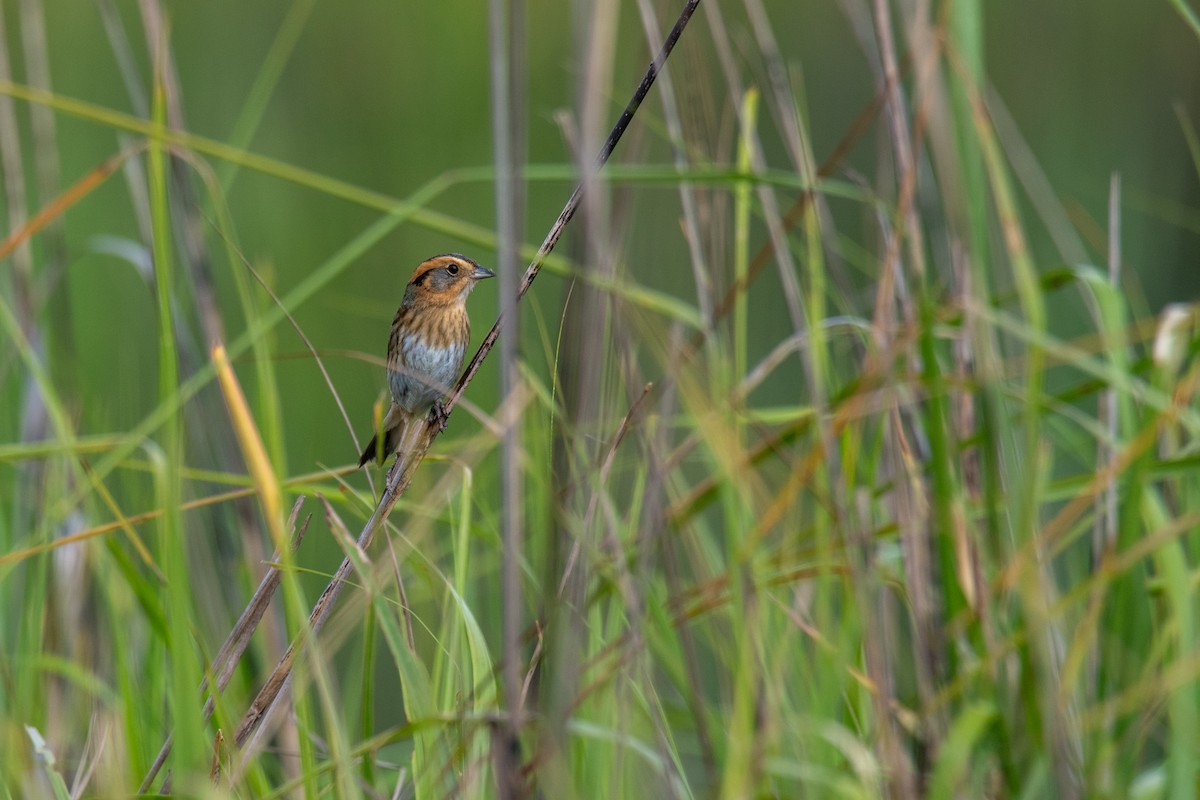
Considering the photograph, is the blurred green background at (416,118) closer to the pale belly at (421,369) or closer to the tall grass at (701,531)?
the pale belly at (421,369)

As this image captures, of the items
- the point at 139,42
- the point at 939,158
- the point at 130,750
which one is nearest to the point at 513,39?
the point at 939,158

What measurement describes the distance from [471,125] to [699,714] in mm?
7148

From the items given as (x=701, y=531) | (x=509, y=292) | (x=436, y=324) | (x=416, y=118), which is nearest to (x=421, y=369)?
(x=436, y=324)

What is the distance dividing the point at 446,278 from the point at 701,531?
4.26 ft

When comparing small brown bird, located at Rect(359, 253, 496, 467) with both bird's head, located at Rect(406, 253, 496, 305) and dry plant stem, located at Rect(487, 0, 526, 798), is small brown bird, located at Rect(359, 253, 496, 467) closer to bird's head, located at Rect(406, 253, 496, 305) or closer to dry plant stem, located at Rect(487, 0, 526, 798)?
bird's head, located at Rect(406, 253, 496, 305)

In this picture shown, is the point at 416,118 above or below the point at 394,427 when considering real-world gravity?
above

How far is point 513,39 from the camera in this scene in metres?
1.18

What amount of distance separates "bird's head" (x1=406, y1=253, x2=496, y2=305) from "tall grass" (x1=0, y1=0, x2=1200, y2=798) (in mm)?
676

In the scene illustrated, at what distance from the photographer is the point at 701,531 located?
238 cm

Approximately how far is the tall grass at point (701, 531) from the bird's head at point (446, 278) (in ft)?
2.22

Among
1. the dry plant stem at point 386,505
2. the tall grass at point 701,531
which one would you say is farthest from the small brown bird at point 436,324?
the dry plant stem at point 386,505

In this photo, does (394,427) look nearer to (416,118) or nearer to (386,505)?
(386,505)

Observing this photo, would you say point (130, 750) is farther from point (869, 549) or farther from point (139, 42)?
point (139, 42)

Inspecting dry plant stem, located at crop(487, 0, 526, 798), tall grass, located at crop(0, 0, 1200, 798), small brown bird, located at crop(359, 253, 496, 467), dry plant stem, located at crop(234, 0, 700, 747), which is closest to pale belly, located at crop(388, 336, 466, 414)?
small brown bird, located at crop(359, 253, 496, 467)
